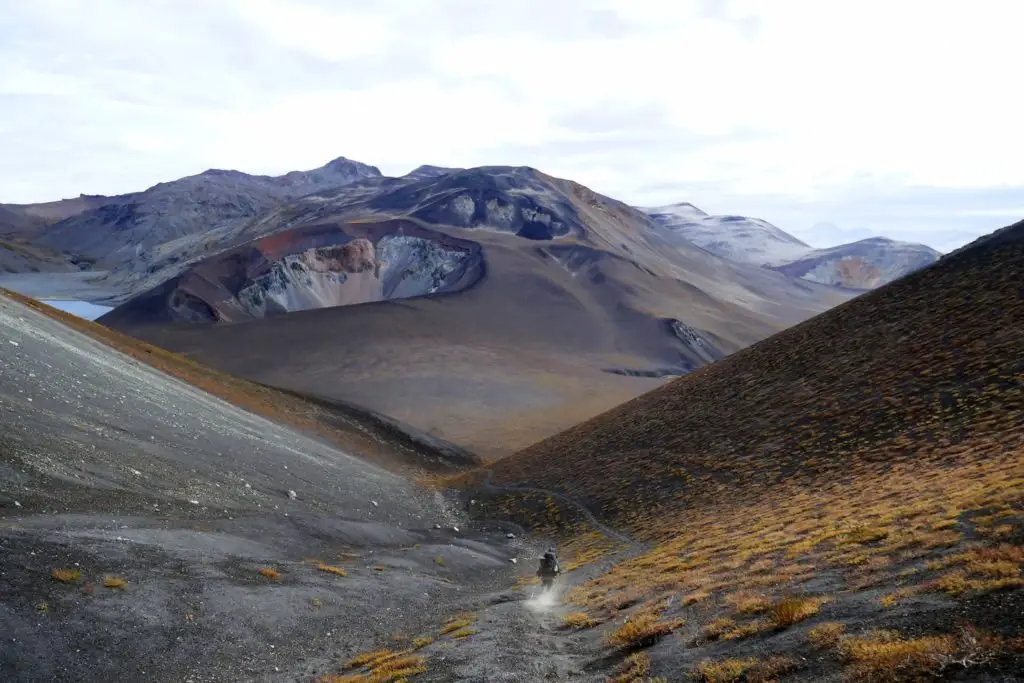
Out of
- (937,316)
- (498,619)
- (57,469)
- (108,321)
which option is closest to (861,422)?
(937,316)

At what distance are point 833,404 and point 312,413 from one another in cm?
4632

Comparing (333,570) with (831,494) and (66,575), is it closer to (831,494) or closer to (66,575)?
(66,575)

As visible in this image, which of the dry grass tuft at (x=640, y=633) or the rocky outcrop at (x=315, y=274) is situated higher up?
the rocky outcrop at (x=315, y=274)

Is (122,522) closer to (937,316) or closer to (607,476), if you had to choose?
(607,476)

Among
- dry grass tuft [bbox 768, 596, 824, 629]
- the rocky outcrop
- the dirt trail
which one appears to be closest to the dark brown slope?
the dirt trail

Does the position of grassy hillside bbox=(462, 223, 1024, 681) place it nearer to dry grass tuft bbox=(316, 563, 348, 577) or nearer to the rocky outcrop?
dry grass tuft bbox=(316, 563, 348, 577)

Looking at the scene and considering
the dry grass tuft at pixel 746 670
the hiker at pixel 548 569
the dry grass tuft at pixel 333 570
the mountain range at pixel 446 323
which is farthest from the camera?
the mountain range at pixel 446 323

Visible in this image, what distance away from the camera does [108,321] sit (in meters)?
146

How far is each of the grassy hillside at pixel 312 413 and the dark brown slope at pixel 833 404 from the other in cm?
1213

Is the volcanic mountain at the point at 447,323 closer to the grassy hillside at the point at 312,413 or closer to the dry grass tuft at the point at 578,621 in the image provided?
the grassy hillside at the point at 312,413

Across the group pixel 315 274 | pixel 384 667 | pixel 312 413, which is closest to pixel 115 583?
pixel 384 667

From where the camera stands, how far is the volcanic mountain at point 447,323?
4092 inches

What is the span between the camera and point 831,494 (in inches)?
958

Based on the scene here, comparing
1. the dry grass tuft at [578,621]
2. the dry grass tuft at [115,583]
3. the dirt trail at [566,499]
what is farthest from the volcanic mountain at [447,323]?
the dry grass tuft at [115,583]
